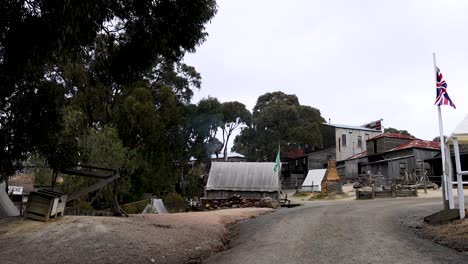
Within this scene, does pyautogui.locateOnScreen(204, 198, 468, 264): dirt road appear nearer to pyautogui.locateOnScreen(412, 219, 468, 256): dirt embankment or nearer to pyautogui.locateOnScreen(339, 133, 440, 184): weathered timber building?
pyautogui.locateOnScreen(412, 219, 468, 256): dirt embankment

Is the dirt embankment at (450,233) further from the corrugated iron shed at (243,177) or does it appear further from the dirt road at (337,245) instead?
the corrugated iron shed at (243,177)

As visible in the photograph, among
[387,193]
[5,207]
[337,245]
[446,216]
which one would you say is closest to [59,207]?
[5,207]

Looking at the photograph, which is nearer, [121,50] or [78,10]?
[78,10]

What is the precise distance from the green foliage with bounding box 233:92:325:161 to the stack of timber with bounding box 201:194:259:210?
2881 centimetres

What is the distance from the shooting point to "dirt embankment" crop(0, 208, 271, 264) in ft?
31.1

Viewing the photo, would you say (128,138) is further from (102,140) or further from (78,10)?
(78,10)

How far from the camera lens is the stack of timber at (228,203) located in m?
33.9

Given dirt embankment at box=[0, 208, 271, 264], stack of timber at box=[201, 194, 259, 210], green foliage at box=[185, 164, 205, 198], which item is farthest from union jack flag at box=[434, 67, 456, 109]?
green foliage at box=[185, 164, 205, 198]

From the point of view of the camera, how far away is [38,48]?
830 centimetres

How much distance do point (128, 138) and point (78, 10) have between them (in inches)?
1232

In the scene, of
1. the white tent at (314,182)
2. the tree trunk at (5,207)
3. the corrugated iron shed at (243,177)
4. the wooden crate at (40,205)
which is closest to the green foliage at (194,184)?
the corrugated iron shed at (243,177)

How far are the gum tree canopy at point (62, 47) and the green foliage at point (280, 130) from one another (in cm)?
5180

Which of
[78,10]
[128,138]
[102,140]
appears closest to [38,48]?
[78,10]

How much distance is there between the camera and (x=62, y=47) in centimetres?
827
